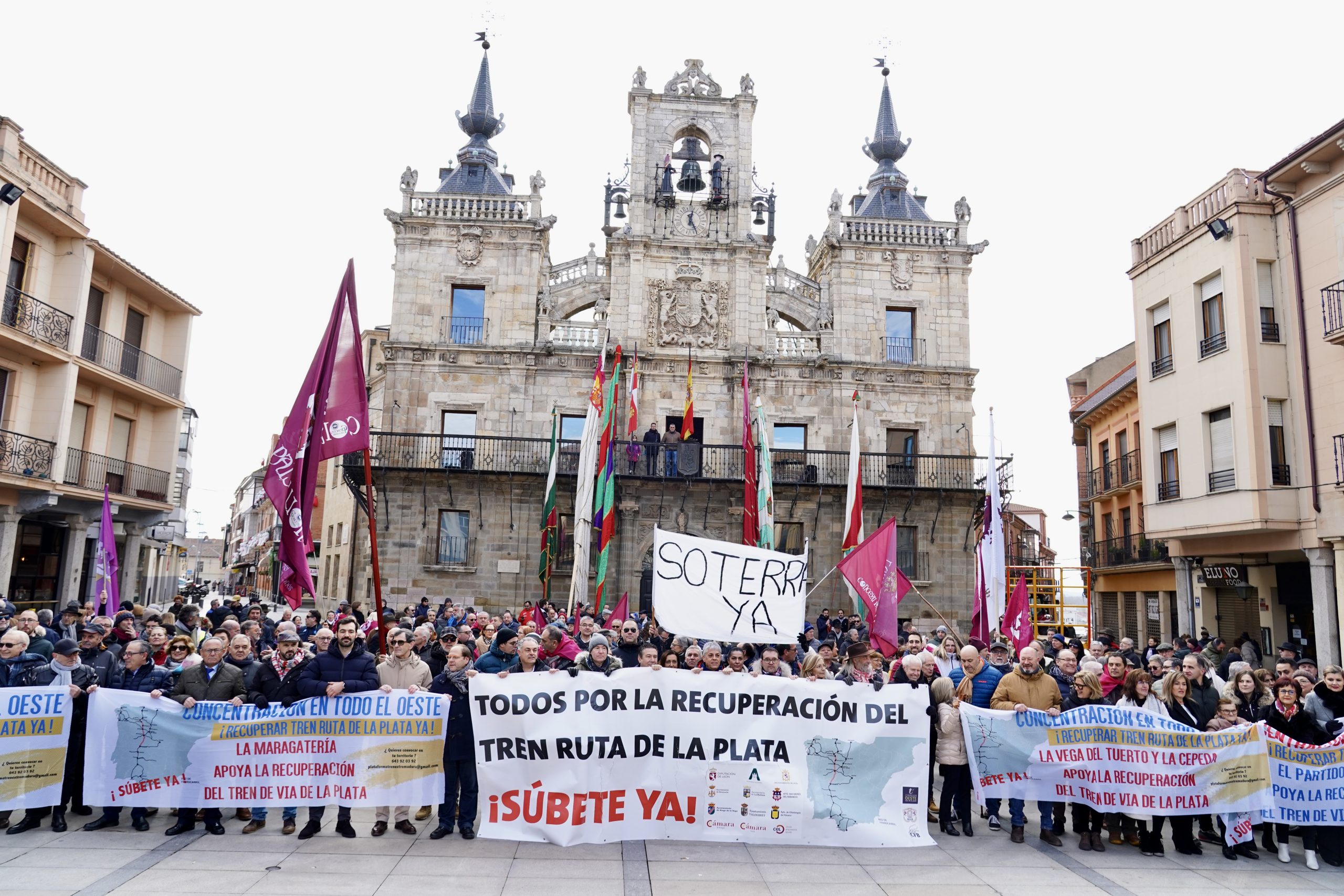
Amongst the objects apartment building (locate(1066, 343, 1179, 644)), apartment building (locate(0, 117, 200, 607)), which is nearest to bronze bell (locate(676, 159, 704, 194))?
apartment building (locate(1066, 343, 1179, 644))

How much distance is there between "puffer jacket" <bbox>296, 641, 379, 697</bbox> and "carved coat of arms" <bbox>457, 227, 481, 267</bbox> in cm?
2096

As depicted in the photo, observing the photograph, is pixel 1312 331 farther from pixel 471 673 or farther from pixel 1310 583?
pixel 471 673

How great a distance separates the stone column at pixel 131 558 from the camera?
2433 centimetres

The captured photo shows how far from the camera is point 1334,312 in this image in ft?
52.6

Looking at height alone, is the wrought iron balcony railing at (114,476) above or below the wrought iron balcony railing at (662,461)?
below

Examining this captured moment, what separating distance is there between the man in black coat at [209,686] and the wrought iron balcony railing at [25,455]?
14.7m

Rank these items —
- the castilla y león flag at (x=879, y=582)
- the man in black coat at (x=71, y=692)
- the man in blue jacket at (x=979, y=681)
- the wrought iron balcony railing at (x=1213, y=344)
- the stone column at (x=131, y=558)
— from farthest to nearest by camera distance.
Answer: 1. the stone column at (x=131, y=558)
2. the wrought iron balcony railing at (x=1213, y=344)
3. the castilla y león flag at (x=879, y=582)
4. the man in blue jacket at (x=979, y=681)
5. the man in black coat at (x=71, y=692)

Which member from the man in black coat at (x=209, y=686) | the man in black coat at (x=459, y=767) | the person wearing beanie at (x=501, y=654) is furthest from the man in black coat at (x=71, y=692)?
the person wearing beanie at (x=501, y=654)

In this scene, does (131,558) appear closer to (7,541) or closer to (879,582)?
(7,541)

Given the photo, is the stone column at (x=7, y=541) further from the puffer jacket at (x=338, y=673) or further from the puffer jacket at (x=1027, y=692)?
the puffer jacket at (x=1027, y=692)

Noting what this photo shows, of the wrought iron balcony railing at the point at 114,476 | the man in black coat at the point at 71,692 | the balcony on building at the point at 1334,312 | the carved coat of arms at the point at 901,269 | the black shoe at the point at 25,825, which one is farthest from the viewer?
the carved coat of arms at the point at 901,269

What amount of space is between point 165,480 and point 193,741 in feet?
66.3

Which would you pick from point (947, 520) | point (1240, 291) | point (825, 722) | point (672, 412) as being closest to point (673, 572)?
point (825, 722)

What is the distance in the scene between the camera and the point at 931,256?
28.4 metres
